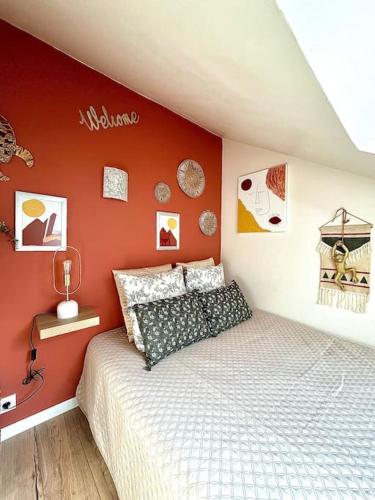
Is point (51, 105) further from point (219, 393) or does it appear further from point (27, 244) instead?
point (219, 393)

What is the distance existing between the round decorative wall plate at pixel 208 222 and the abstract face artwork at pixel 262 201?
0.94 feet

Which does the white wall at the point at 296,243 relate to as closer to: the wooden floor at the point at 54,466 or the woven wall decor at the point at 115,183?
the woven wall decor at the point at 115,183

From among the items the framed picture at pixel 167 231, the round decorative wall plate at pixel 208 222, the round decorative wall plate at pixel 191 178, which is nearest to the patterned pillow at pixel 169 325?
the framed picture at pixel 167 231

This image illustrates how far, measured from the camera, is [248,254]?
2.33 metres

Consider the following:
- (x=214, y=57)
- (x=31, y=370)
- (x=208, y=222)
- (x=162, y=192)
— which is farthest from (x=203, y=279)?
(x=214, y=57)

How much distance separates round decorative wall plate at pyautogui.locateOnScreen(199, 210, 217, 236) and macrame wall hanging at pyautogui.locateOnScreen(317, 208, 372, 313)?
1090mm

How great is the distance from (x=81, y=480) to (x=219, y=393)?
0.90 m

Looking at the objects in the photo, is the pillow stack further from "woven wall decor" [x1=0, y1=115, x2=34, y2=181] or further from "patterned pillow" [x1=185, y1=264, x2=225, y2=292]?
"woven wall decor" [x1=0, y1=115, x2=34, y2=181]

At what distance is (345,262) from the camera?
1.66 meters

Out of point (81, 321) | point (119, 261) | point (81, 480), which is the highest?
point (119, 261)

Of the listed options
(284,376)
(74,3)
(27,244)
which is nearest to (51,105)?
(74,3)

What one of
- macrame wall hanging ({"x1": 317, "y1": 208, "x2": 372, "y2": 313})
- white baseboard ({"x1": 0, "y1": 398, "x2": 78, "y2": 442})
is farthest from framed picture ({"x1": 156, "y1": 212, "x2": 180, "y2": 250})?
white baseboard ({"x1": 0, "y1": 398, "x2": 78, "y2": 442})

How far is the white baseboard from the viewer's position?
4.49 feet

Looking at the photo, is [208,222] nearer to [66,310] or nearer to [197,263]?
[197,263]
